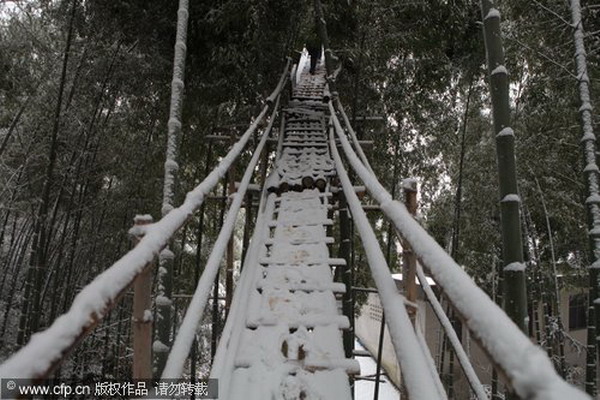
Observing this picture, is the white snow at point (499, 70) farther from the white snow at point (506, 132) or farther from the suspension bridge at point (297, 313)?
the suspension bridge at point (297, 313)

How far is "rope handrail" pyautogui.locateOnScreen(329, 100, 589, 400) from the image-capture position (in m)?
0.54

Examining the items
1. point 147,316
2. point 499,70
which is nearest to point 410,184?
point 499,70

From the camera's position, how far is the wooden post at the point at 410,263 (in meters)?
1.65

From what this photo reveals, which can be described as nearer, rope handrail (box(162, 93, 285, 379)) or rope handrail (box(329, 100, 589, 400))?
rope handrail (box(329, 100, 589, 400))

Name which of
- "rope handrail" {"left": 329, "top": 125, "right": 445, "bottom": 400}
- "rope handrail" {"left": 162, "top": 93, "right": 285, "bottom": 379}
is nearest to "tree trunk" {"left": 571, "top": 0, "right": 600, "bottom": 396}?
"rope handrail" {"left": 329, "top": 125, "right": 445, "bottom": 400}

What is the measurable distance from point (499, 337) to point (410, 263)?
104cm

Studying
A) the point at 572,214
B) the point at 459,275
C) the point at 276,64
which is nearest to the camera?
the point at 459,275

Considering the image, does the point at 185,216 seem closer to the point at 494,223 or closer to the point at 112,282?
the point at 112,282

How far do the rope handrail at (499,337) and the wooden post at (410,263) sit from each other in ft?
1.99

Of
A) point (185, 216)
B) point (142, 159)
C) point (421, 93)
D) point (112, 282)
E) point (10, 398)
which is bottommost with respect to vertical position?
point (10, 398)

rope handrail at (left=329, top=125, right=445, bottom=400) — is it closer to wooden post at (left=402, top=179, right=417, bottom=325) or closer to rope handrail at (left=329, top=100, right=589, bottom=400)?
wooden post at (left=402, top=179, right=417, bottom=325)

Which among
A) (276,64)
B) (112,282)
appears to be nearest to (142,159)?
(276,64)

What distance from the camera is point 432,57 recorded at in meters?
6.62

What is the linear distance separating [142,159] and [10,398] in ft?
21.0
